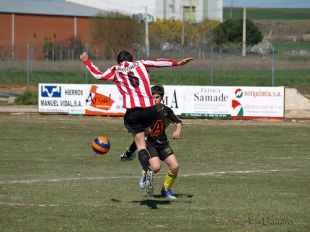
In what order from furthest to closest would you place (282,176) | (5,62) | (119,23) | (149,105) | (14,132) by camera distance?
(119,23)
(5,62)
(14,132)
(282,176)
(149,105)

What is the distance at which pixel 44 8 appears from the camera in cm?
8375

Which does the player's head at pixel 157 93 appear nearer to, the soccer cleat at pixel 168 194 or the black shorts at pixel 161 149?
the black shorts at pixel 161 149

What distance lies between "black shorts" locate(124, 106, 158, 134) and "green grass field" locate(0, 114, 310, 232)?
1052 mm

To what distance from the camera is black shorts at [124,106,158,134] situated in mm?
11922

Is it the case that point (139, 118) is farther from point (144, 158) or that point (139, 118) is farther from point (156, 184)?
point (156, 184)

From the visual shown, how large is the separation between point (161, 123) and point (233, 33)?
77.1m

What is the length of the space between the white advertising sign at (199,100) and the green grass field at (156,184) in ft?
14.8

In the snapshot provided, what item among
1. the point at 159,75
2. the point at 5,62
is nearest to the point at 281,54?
the point at 159,75

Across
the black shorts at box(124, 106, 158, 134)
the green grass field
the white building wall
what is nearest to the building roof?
the white building wall

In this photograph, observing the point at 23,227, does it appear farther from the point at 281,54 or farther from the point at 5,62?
the point at 281,54

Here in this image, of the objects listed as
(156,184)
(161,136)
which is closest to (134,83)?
(161,136)

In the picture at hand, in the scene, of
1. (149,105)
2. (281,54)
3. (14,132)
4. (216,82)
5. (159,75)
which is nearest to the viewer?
(149,105)

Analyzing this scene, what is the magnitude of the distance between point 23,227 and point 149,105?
110 inches

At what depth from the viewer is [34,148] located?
22266 millimetres
